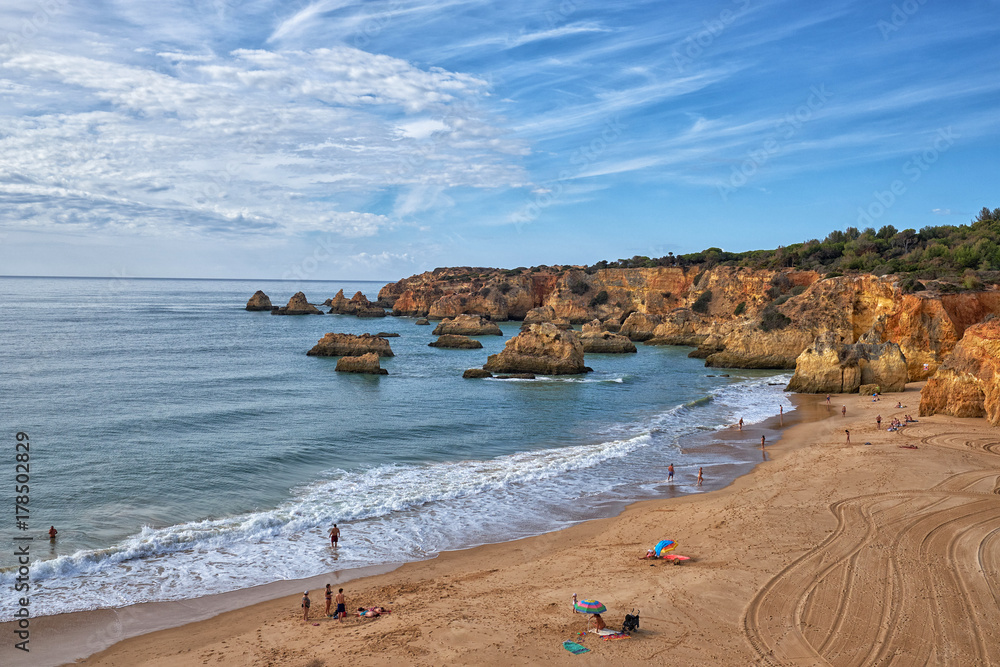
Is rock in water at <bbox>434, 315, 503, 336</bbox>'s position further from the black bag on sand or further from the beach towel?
the beach towel

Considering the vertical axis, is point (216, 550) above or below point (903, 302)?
below

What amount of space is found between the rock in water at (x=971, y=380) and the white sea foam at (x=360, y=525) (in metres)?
12.3

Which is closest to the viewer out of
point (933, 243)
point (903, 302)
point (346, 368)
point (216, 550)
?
point (216, 550)

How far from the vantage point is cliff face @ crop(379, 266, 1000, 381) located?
36.8 metres

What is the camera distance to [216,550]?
15016mm

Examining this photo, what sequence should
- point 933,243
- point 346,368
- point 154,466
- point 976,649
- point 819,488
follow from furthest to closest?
point 933,243
point 346,368
point 154,466
point 819,488
point 976,649

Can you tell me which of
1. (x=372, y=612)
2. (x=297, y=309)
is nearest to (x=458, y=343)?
(x=372, y=612)

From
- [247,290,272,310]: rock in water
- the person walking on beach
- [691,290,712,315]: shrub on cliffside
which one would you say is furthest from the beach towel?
[247,290,272,310]: rock in water

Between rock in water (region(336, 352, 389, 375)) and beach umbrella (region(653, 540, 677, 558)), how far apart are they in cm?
3280

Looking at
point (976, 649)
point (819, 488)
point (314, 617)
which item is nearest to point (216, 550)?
point (314, 617)

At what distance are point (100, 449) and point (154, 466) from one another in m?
3.26

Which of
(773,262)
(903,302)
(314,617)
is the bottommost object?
(314,617)

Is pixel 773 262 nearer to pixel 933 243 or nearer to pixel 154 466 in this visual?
pixel 933 243

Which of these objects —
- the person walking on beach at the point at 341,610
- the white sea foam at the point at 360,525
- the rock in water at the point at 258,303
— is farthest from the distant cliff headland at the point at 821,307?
the rock in water at the point at 258,303
